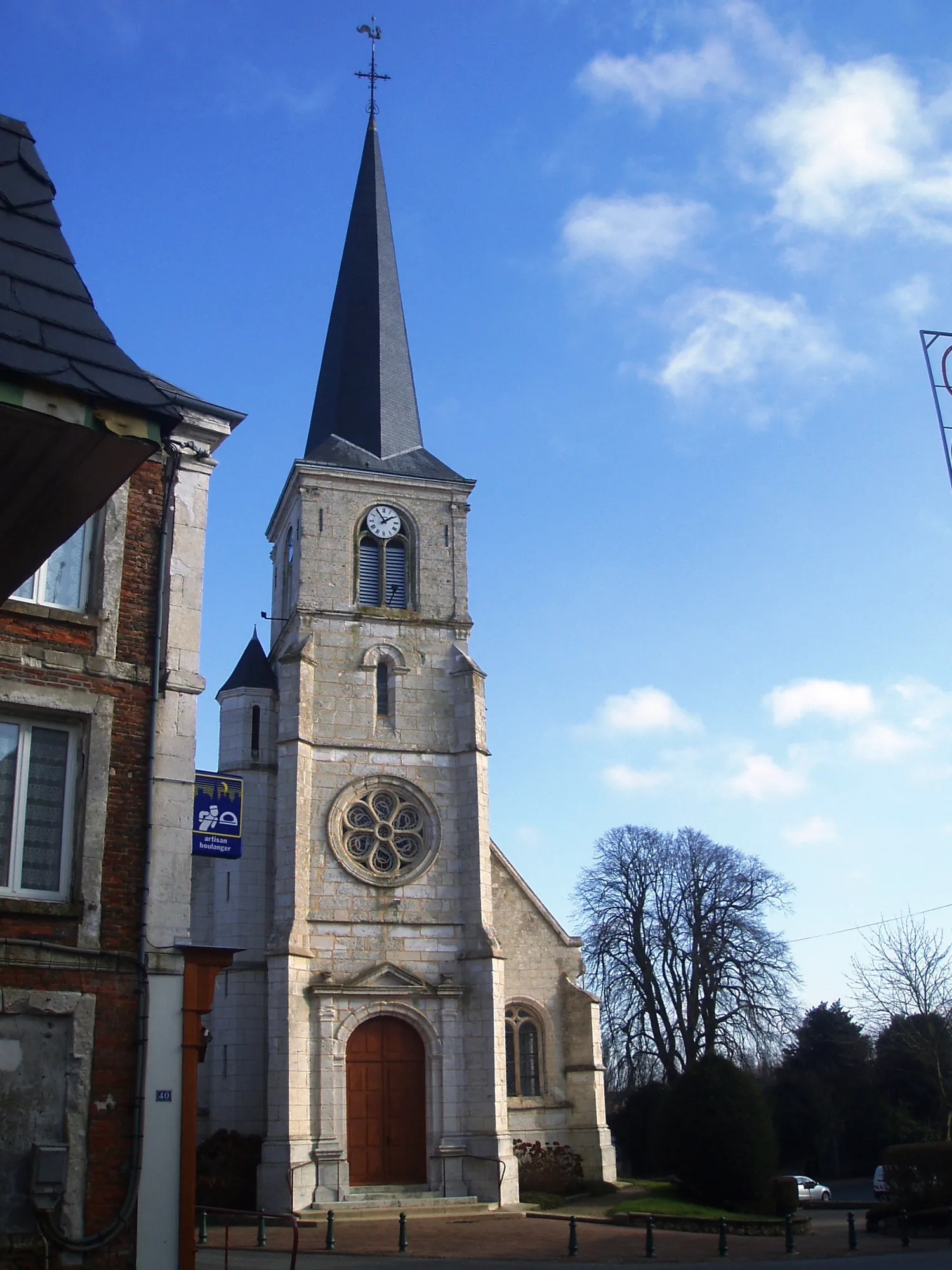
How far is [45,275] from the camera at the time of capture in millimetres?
5520

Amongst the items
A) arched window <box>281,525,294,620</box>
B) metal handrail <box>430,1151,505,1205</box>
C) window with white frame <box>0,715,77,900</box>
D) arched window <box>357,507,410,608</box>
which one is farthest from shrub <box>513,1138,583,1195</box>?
window with white frame <box>0,715,77,900</box>

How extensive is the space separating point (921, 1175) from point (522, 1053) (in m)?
9.52

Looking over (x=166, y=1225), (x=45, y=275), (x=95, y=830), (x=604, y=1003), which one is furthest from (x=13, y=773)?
(x=604, y=1003)

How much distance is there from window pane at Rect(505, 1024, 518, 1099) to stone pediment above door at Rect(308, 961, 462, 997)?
2894 mm

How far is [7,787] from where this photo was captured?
9500 millimetres

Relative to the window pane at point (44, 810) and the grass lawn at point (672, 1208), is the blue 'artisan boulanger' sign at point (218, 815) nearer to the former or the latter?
the window pane at point (44, 810)

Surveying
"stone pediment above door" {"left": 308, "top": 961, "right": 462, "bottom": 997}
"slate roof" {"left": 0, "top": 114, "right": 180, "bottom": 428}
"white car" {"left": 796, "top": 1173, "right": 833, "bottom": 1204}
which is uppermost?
"slate roof" {"left": 0, "top": 114, "right": 180, "bottom": 428}

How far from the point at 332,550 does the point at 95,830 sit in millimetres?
19215

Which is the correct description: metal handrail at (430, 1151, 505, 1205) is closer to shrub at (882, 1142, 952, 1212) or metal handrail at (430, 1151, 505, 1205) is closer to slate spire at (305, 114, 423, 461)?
shrub at (882, 1142, 952, 1212)

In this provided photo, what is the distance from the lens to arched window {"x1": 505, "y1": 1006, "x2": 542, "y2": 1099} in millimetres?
27062

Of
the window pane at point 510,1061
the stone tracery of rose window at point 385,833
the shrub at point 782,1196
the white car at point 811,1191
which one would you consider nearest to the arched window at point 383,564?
the stone tracery of rose window at point 385,833

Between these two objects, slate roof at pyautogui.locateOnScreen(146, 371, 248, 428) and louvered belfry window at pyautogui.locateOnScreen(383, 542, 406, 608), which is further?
louvered belfry window at pyautogui.locateOnScreen(383, 542, 406, 608)

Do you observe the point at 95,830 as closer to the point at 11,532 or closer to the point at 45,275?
the point at 11,532

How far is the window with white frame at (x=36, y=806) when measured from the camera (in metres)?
9.43
